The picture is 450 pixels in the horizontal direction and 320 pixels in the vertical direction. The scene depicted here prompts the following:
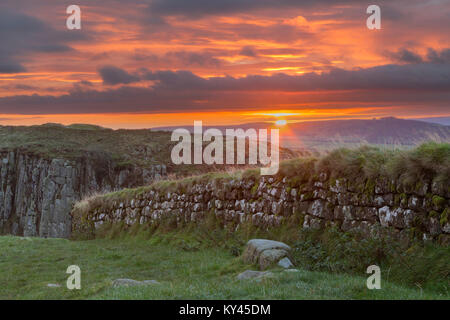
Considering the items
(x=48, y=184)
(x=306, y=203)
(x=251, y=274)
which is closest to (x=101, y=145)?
(x=48, y=184)

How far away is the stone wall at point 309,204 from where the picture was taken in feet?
36.4

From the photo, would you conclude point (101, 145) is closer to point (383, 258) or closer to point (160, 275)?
point (160, 275)

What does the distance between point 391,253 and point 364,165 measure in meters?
2.93

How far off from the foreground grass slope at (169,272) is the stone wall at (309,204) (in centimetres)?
103

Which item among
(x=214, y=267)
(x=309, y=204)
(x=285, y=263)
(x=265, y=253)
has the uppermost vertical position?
(x=309, y=204)

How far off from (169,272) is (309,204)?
4.83m

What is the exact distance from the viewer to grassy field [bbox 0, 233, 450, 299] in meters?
8.26

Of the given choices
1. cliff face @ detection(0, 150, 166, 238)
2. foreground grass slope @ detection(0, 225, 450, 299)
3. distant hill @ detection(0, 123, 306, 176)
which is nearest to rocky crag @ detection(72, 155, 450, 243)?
foreground grass slope @ detection(0, 225, 450, 299)

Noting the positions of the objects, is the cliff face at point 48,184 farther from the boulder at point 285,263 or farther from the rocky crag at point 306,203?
the boulder at point 285,263

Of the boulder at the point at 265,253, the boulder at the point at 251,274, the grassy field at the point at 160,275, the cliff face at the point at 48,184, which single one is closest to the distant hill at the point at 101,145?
the cliff face at the point at 48,184

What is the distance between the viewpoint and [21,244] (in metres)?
22.3

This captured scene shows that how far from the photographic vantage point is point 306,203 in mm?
14695

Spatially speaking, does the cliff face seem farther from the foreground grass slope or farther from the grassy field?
the grassy field
